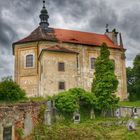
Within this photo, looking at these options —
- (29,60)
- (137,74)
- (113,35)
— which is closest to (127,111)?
(29,60)

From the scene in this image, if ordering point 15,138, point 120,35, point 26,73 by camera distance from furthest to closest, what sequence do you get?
point 120,35 → point 26,73 → point 15,138

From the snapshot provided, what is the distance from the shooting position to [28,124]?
25.0 m

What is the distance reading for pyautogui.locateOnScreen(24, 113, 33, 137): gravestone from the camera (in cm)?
2456

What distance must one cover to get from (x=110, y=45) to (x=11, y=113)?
2729 centimetres

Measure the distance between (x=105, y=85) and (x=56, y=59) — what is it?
24.8 ft

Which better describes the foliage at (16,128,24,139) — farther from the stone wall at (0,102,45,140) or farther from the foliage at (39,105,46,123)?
the foliage at (39,105,46,123)

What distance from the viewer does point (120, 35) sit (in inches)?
1986

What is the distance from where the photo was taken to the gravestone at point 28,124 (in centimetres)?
2456

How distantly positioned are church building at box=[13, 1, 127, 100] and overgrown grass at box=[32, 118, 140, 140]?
34.6 feet

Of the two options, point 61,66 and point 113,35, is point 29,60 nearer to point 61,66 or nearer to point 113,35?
point 61,66

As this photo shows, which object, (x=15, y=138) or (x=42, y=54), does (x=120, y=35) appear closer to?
(x=42, y=54)

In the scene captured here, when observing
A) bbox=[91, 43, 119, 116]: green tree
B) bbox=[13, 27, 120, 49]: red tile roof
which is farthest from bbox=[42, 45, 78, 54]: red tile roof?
bbox=[91, 43, 119, 116]: green tree

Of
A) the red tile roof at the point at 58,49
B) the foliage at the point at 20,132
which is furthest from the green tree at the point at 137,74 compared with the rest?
the foliage at the point at 20,132

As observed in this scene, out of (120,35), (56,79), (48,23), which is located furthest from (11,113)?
A: (120,35)
